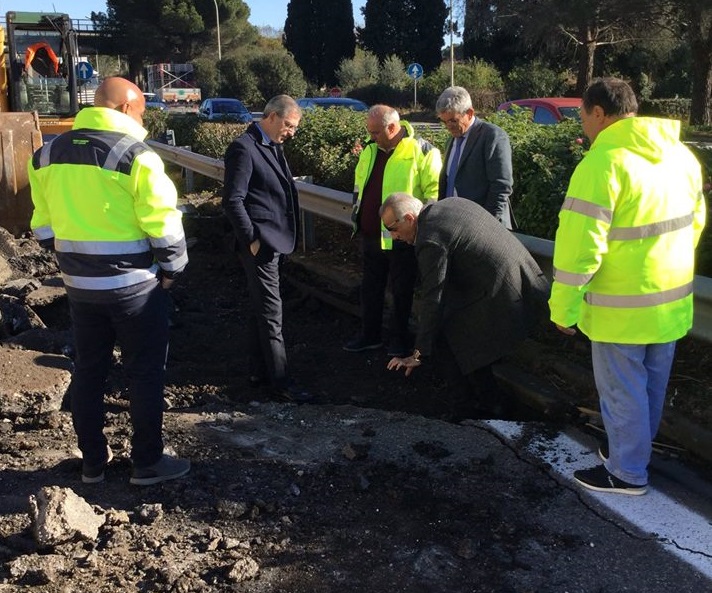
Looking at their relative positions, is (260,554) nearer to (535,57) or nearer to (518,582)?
(518,582)

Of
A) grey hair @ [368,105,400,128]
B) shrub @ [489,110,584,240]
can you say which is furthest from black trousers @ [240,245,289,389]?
shrub @ [489,110,584,240]

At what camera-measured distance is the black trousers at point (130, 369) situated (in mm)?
4105

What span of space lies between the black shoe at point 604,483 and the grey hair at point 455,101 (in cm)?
265

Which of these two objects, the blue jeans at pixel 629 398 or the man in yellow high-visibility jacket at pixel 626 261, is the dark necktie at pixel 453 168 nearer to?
the man in yellow high-visibility jacket at pixel 626 261

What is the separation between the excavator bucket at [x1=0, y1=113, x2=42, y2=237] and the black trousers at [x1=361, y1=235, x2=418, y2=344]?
583 cm

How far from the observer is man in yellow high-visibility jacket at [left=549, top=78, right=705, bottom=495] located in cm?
370

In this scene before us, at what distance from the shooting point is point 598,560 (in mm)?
3398

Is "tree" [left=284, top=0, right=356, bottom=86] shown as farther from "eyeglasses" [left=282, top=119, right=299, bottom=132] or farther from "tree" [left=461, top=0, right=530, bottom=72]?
"eyeglasses" [left=282, top=119, right=299, bottom=132]

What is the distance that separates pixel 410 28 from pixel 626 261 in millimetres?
59391

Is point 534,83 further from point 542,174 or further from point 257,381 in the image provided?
point 257,381

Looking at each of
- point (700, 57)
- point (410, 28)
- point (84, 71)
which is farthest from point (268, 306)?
point (410, 28)

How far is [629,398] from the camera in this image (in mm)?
3910

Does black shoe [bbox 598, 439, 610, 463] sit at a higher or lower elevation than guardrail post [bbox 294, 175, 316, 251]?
lower

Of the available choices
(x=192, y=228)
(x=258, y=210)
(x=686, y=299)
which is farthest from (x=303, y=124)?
(x=686, y=299)
